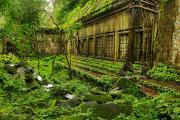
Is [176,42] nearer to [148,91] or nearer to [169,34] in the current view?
[169,34]

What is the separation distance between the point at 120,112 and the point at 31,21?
48.9 feet

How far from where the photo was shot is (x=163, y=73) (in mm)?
11023

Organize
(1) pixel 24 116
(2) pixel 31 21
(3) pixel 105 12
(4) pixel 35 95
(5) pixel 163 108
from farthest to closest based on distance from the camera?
(2) pixel 31 21 → (3) pixel 105 12 → (4) pixel 35 95 → (1) pixel 24 116 → (5) pixel 163 108

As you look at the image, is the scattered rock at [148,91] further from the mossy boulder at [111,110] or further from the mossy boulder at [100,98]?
the mossy boulder at [111,110]

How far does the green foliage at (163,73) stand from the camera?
10461mm

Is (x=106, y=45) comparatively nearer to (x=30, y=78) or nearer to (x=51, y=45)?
(x=30, y=78)

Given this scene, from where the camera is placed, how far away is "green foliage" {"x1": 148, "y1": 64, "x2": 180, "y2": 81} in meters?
10.5

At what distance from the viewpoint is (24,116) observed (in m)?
7.43

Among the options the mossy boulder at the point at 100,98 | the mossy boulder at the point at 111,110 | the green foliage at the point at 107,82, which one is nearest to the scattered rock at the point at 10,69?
the green foliage at the point at 107,82

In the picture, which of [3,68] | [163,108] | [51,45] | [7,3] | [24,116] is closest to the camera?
[163,108]

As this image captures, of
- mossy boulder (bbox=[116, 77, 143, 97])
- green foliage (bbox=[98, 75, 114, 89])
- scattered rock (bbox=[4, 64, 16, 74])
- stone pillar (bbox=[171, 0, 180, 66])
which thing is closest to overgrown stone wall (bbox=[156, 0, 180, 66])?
stone pillar (bbox=[171, 0, 180, 66])

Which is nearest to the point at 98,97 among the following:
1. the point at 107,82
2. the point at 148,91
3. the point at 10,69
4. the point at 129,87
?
the point at 129,87

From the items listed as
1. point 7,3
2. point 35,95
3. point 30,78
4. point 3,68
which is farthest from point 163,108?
point 3,68

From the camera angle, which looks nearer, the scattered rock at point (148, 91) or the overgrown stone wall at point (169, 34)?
the scattered rock at point (148, 91)
